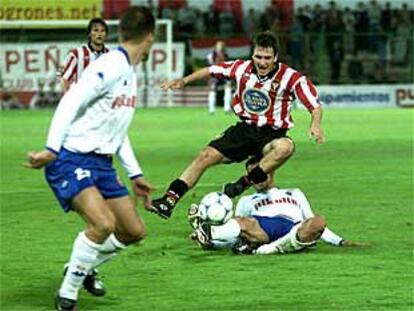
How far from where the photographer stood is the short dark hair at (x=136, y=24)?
830 centimetres

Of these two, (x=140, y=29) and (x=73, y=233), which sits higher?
(x=140, y=29)

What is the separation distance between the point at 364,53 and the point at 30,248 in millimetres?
33355

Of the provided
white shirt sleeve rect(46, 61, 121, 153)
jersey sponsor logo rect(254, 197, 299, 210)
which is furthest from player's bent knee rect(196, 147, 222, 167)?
white shirt sleeve rect(46, 61, 121, 153)

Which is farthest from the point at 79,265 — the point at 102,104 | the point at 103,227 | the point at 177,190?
the point at 177,190

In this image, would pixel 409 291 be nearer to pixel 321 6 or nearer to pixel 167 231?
pixel 167 231

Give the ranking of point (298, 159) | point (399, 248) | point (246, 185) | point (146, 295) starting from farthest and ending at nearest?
point (298, 159) < point (246, 185) < point (399, 248) < point (146, 295)

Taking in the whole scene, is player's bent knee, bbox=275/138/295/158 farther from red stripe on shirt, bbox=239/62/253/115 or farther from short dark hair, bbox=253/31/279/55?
short dark hair, bbox=253/31/279/55

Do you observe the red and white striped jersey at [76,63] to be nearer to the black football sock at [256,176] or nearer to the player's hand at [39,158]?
the black football sock at [256,176]

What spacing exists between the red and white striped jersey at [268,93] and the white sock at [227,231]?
1.87 meters

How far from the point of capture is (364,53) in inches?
1719

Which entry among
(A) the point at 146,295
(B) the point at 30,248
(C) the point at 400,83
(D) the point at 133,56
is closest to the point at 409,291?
(A) the point at 146,295

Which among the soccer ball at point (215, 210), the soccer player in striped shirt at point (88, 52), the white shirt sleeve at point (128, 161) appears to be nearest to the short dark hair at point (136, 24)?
the white shirt sleeve at point (128, 161)

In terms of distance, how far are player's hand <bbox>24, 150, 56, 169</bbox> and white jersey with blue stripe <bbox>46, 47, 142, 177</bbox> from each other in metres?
0.25

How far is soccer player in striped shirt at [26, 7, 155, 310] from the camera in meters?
8.09
